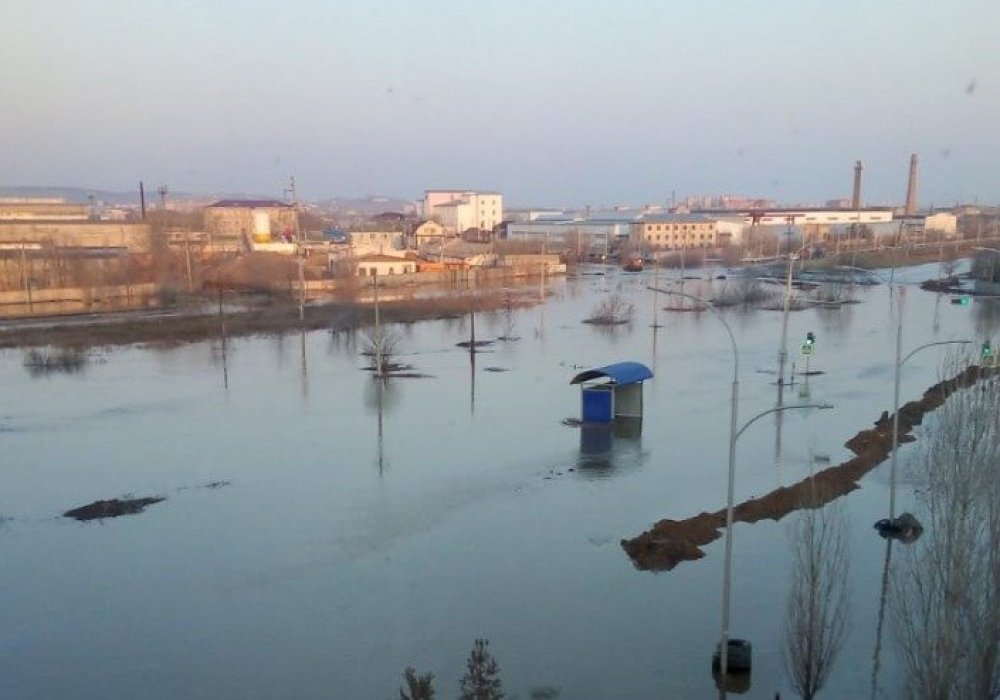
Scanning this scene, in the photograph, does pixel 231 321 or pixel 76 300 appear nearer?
pixel 231 321

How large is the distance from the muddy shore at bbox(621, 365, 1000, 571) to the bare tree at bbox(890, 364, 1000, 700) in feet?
2.26

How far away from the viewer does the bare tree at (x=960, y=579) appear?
3518 millimetres

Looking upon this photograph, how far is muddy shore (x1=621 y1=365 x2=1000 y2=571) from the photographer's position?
6289 millimetres

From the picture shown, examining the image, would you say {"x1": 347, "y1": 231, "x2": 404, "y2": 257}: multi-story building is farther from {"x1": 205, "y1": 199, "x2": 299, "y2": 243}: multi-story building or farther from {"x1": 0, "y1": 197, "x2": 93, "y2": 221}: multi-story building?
{"x1": 0, "y1": 197, "x2": 93, "y2": 221}: multi-story building

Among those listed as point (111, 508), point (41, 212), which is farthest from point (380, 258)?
point (111, 508)

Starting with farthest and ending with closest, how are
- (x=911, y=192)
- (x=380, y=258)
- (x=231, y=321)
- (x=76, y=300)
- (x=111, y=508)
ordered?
(x=911, y=192) < (x=380, y=258) < (x=76, y=300) < (x=231, y=321) < (x=111, y=508)

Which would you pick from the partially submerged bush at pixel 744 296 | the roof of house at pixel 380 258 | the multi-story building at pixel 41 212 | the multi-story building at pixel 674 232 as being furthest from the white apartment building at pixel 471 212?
the partially submerged bush at pixel 744 296

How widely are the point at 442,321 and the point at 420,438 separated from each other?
38.5ft

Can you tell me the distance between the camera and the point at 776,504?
7.44 meters

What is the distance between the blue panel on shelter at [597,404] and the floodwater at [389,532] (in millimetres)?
419

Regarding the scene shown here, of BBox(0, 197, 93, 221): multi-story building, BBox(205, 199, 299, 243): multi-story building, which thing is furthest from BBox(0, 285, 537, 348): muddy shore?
BBox(0, 197, 93, 221): multi-story building

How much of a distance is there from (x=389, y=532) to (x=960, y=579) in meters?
4.35

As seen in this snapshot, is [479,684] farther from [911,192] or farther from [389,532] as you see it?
[911,192]

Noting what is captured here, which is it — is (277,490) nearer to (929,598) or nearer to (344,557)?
(344,557)
